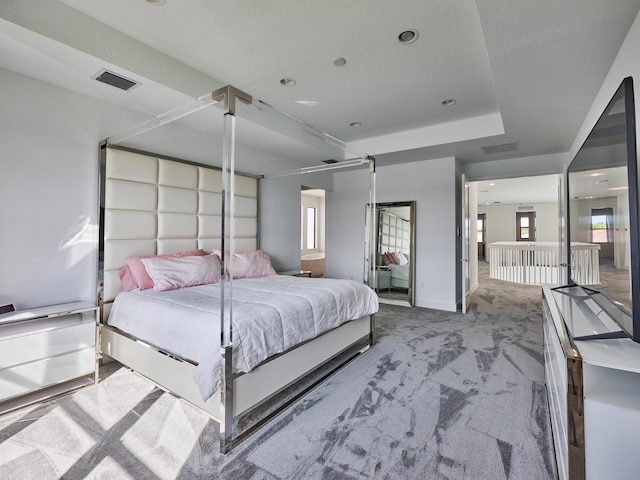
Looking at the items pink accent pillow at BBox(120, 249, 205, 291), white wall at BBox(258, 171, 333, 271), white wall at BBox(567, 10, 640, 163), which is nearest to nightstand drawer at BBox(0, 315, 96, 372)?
pink accent pillow at BBox(120, 249, 205, 291)

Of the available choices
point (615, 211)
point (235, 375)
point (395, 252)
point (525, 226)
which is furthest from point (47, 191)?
point (525, 226)

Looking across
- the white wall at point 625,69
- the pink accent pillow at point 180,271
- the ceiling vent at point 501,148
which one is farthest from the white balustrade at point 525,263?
the pink accent pillow at point 180,271

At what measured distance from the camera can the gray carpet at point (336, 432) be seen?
1.63 metres

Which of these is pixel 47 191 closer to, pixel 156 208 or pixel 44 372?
pixel 156 208

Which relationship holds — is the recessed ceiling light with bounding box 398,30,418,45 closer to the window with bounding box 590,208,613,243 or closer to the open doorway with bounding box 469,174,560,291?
the window with bounding box 590,208,613,243

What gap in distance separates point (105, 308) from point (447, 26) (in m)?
3.75

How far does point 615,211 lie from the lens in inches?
64.5

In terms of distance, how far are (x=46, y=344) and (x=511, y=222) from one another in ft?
48.6

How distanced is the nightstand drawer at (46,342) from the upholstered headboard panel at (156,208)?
1.52 ft

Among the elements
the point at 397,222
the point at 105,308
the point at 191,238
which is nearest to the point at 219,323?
the point at 105,308

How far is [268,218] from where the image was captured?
189 inches

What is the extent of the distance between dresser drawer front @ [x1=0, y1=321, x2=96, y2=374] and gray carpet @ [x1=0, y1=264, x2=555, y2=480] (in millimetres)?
361

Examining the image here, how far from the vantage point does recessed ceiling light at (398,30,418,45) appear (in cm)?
233

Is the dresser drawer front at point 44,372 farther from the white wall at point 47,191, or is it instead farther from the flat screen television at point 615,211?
the flat screen television at point 615,211
